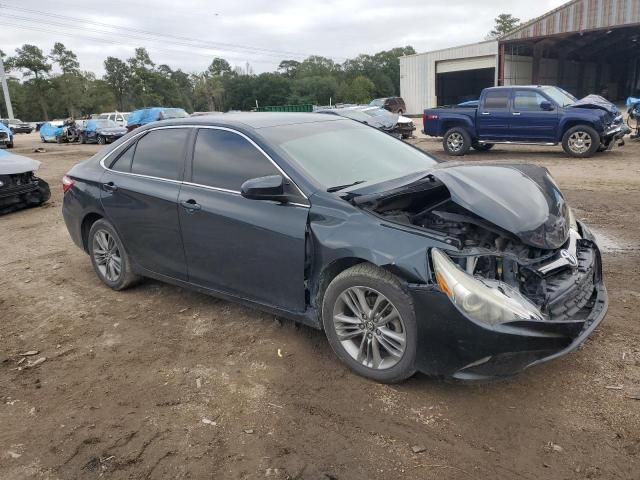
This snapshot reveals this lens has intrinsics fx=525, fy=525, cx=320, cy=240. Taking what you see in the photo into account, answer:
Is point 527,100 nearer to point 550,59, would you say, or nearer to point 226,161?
point 226,161

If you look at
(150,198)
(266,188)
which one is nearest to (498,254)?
(266,188)

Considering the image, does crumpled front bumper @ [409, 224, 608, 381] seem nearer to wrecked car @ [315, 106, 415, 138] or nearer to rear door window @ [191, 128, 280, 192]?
rear door window @ [191, 128, 280, 192]

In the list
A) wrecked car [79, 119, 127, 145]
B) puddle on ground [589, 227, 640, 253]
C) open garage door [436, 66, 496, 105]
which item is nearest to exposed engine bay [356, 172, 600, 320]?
puddle on ground [589, 227, 640, 253]

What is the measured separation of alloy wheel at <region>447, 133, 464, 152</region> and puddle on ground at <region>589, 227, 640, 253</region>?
863cm

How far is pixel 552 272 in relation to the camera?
3193 mm

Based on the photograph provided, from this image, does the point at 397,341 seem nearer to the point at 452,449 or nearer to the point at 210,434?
the point at 452,449

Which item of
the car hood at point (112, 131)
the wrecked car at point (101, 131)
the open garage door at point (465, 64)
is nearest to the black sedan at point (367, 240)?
the car hood at point (112, 131)

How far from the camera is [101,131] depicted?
27594 millimetres

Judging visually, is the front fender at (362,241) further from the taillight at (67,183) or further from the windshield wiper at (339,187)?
the taillight at (67,183)

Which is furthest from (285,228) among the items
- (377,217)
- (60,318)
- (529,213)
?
(60,318)

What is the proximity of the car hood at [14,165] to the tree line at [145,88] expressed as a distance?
59353 millimetres

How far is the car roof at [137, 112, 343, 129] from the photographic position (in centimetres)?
416

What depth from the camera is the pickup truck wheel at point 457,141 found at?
14492 millimetres

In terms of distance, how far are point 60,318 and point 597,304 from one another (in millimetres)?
4333
